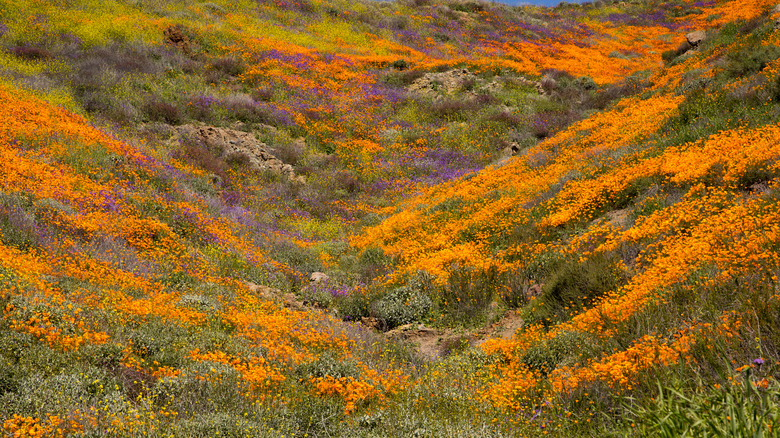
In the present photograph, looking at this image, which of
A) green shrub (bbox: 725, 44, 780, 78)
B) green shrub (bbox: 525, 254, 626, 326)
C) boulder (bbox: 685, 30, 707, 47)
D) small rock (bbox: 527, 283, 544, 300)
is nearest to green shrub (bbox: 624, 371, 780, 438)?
green shrub (bbox: 525, 254, 626, 326)

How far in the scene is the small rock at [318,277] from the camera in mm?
11114

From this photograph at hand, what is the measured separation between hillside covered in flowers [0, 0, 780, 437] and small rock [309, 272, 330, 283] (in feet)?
0.31

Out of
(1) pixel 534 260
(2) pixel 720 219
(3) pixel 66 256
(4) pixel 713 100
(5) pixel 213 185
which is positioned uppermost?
(4) pixel 713 100

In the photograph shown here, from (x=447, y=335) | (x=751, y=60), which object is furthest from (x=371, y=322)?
(x=751, y=60)

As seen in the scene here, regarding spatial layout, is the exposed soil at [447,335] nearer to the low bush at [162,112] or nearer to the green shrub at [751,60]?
the green shrub at [751,60]

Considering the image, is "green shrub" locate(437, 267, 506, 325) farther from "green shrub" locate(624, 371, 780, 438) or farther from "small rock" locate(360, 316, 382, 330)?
"green shrub" locate(624, 371, 780, 438)

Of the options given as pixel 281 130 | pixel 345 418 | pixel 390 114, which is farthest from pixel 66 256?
pixel 390 114

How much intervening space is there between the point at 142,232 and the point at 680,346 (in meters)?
10.3

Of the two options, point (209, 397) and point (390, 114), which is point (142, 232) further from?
point (390, 114)

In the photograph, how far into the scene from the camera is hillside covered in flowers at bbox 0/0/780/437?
4383 millimetres

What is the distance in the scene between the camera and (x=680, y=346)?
4121 mm

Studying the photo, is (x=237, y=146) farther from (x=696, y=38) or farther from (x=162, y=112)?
(x=696, y=38)

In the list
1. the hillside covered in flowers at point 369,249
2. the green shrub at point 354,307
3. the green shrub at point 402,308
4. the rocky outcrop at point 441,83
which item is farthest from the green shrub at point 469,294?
the rocky outcrop at point 441,83

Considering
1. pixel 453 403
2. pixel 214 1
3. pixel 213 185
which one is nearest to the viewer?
pixel 453 403
